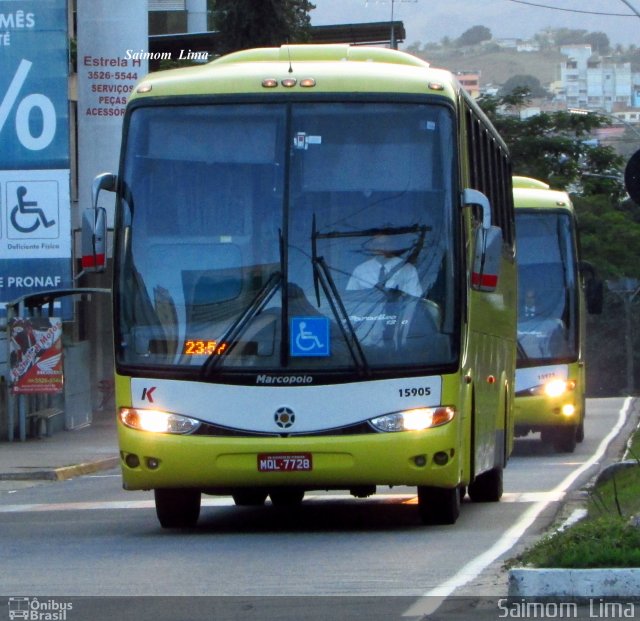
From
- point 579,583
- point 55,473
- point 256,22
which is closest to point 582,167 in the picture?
point 256,22

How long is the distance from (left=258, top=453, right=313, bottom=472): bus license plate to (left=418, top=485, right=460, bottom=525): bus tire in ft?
3.94

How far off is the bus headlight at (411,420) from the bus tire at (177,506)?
173cm

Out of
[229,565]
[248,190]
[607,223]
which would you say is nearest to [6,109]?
[248,190]

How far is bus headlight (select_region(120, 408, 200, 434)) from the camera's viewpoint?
39.0 feet

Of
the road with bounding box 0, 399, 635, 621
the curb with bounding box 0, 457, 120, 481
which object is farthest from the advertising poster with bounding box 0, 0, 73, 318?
the road with bounding box 0, 399, 635, 621

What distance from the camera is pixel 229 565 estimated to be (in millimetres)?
10375

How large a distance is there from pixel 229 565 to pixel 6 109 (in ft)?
71.4

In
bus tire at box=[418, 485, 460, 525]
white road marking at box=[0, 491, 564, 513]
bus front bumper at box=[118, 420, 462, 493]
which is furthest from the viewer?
white road marking at box=[0, 491, 564, 513]

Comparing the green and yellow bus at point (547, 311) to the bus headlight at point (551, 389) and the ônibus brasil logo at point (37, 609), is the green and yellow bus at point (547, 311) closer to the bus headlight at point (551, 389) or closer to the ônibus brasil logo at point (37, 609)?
the bus headlight at point (551, 389)

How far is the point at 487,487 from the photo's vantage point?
51.6 feet

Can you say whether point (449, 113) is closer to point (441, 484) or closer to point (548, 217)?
point (441, 484)

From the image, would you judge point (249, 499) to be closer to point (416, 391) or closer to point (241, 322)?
point (241, 322)

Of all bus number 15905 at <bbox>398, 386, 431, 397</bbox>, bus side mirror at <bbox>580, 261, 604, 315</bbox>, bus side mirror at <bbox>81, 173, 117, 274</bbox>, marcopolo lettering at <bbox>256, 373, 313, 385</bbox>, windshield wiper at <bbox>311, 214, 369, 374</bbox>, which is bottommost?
bus side mirror at <bbox>580, 261, 604, 315</bbox>

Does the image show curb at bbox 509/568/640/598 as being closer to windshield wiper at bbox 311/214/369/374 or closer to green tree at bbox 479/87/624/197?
windshield wiper at bbox 311/214/369/374
